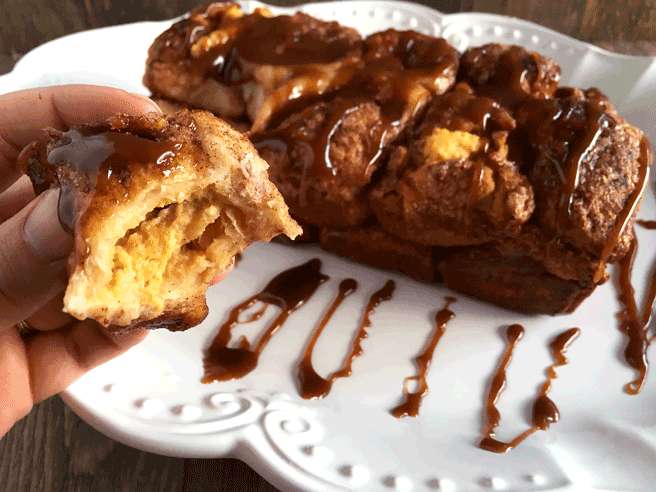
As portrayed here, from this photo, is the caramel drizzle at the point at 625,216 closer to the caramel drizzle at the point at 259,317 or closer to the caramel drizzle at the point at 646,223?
the caramel drizzle at the point at 646,223

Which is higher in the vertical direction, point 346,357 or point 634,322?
point 634,322

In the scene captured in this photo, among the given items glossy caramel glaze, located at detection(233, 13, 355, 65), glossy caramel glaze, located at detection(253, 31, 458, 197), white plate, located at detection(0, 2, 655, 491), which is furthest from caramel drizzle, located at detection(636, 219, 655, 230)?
glossy caramel glaze, located at detection(233, 13, 355, 65)

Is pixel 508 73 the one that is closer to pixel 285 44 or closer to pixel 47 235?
pixel 285 44

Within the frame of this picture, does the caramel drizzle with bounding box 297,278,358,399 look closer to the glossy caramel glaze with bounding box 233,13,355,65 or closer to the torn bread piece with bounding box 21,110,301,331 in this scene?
the torn bread piece with bounding box 21,110,301,331

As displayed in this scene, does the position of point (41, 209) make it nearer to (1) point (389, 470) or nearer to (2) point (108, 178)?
(2) point (108, 178)

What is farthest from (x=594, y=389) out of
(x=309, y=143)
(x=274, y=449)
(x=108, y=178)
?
(x=108, y=178)

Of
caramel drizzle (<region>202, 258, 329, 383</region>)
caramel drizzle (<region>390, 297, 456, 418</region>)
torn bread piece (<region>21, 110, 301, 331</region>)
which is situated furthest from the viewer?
caramel drizzle (<region>202, 258, 329, 383</region>)

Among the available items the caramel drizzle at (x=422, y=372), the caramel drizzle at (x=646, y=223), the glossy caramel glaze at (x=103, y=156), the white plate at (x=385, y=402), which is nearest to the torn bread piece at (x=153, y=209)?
the glossy caramel glaze at (x=103, y=156)

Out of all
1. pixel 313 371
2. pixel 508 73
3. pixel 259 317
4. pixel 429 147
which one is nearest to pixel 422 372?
pixel 313 371
